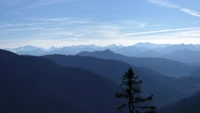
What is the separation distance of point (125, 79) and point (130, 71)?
1.40 metres

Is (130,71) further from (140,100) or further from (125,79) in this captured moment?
(140,100)

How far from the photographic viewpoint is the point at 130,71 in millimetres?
32375

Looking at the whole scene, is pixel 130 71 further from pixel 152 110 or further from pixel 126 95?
pixel 152 110

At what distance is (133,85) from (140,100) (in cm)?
208

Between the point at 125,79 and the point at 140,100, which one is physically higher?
the point at 125,79

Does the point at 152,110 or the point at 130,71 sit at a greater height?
the point at 130,71

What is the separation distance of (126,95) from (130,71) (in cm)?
302

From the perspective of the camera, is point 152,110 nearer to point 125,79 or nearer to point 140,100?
point 140,100

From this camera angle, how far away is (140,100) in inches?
1272

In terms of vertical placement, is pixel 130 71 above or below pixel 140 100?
above

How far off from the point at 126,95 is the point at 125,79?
190 cm

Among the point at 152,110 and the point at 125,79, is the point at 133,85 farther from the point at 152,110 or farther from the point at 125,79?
the point at 152,110

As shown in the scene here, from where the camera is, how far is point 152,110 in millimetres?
32562

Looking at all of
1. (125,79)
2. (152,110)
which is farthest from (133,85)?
(152,110)
